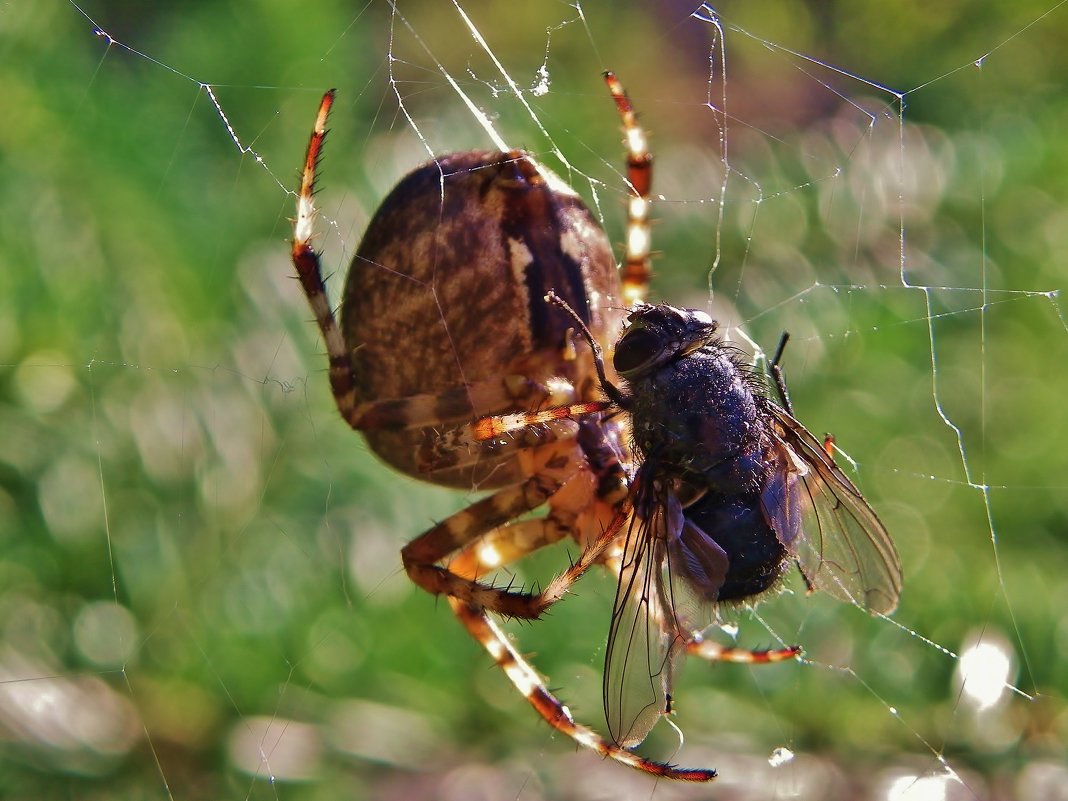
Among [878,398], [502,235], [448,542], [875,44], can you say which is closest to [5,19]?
[502,235]

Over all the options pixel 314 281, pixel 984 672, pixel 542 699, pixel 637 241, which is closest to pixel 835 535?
pixel 984 672

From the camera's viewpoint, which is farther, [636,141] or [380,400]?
[636,141]

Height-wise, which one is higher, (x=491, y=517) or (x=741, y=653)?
(x=491, y=517)

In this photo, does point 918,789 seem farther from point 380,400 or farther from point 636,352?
point 380,400

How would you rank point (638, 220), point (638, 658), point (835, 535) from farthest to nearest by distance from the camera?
point (638, 220), point (835, 535), point (638, 658)

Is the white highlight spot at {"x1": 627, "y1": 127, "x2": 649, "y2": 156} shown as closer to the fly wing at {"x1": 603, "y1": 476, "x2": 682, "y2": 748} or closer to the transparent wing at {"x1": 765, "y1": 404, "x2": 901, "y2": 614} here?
the transparent wing at {"x1": 765, "y1": 404, "x2": 901, "y2": 614}

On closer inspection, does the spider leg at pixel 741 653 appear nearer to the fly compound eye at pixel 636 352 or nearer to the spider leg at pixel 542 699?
the spider leg at pixel 542 699

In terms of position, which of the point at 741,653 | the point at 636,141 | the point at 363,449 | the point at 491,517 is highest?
the point at 636,141
